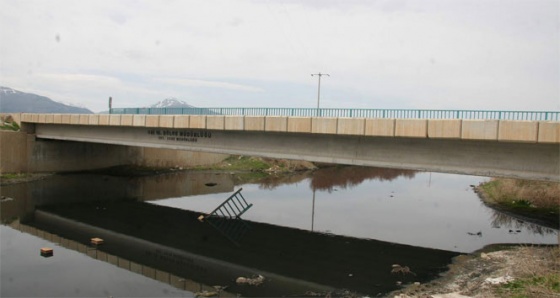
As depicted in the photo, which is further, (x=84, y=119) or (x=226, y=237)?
(x=84, y=119)

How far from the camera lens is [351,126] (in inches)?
724

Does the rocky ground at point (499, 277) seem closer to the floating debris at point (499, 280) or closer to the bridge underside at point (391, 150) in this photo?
the floating debris at point (499, 280)

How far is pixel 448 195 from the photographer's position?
3525 cm

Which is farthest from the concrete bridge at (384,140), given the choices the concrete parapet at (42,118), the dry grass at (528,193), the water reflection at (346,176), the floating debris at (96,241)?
the water reflection at (346,176)

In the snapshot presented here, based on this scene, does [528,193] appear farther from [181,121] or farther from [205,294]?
[205,294]

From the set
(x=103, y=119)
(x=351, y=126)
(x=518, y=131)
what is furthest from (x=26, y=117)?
(x=518, y=131)

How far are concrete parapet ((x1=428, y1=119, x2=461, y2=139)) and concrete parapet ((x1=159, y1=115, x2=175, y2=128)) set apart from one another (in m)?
14.2

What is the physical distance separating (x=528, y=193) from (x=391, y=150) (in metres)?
14.5

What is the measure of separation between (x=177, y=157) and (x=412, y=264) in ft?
101

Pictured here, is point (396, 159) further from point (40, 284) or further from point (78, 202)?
point (78, 202)

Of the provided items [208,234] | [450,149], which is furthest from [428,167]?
[208,234]

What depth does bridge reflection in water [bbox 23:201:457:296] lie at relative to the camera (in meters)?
14.3

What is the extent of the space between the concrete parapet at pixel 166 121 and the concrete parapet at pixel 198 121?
63.3 inches

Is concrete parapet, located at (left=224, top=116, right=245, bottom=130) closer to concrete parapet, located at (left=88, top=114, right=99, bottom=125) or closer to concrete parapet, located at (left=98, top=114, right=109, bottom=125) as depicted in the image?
concrete parapet, located at (left=98, top=114, right=109, bottom=125)
